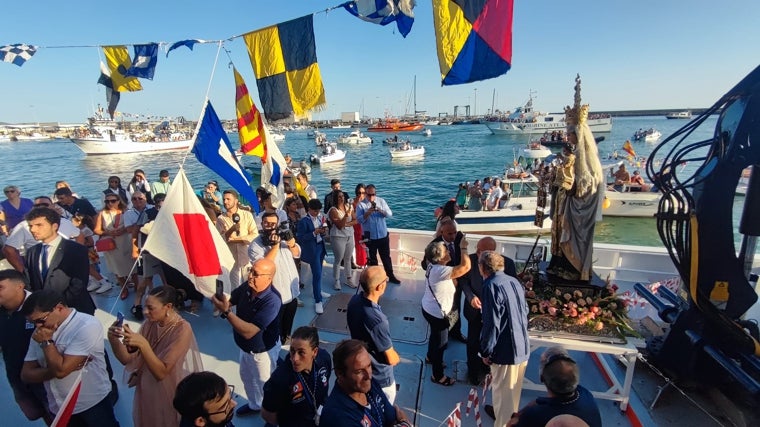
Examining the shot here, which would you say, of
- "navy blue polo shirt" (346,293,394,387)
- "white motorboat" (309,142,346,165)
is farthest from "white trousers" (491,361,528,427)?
"white motorboat" (309,142,346,165)

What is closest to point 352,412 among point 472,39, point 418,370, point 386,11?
point 418,370

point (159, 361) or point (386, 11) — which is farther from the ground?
point (386, 11)

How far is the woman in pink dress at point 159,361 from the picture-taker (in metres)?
2.32

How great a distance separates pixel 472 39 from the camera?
3.77m

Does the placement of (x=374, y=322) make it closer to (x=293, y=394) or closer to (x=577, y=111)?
(x=293, y=394)

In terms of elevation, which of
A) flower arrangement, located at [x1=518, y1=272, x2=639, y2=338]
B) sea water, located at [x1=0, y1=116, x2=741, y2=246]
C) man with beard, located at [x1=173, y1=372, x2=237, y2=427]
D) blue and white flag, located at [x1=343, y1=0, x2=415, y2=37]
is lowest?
sea water, located at [x1=0, y1=116, x2=741, y2=246]

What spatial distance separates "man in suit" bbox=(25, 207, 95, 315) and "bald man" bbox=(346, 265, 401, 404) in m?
2.69

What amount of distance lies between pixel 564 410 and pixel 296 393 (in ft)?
5.10

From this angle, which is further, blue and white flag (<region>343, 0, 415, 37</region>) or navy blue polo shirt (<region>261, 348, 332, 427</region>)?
blue and white flag (<region>343, 0, 415, 37</region>)

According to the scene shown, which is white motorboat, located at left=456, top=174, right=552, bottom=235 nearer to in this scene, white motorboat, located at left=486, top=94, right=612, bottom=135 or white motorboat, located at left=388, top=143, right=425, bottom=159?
white motorboat, located at left=388, top=143, right=425, bottom=159

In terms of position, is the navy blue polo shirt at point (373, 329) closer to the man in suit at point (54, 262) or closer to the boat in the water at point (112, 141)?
the man in suit at point (54, 262)

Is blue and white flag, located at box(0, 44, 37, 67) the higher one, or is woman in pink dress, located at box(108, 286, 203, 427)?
blue and white flag, located at box(0, 44, 37, 67)

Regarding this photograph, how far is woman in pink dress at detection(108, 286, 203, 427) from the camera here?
7.60 ft

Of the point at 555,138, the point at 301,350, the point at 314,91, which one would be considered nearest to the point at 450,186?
the point at 555,138
